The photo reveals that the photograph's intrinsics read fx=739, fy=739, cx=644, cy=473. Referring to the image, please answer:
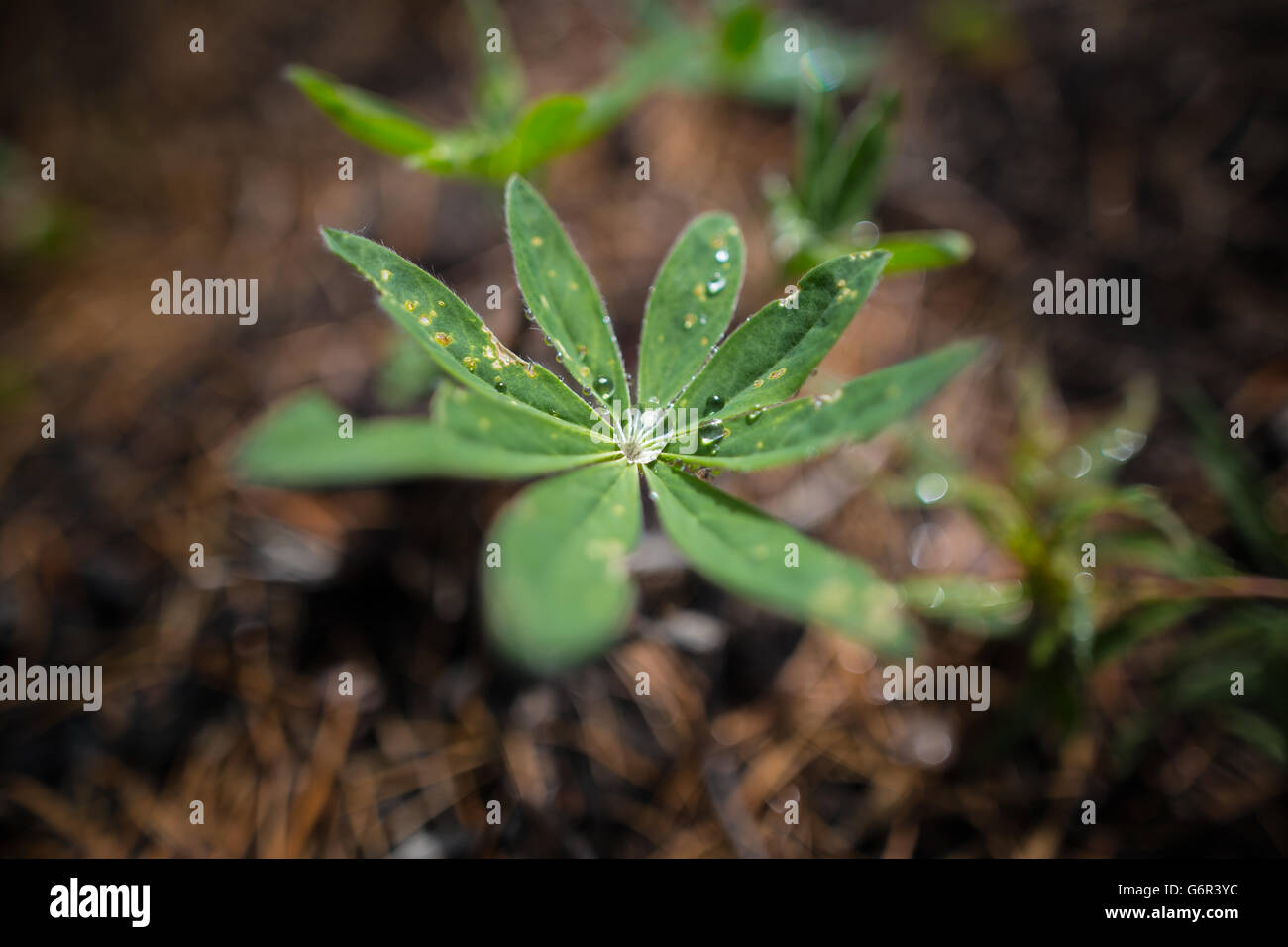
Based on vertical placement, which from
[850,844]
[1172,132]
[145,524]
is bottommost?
[850,844]

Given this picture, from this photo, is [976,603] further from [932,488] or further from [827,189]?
[827,189]

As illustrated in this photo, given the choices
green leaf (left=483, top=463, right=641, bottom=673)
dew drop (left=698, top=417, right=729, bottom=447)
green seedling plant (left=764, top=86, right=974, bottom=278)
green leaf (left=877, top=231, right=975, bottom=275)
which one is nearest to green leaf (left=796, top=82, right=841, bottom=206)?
green seedling plant (left=764, top=86, right=974, bottom=278)

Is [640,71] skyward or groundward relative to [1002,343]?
skyward

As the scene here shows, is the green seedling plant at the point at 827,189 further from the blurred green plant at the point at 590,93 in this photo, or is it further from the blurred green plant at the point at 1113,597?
the blurred green plant at the point at 1113,597

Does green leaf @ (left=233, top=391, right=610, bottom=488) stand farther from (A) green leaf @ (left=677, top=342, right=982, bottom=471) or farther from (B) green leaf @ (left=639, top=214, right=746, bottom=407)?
(A) green leaf @ (left=677, top=342, right=982, bottom=471)

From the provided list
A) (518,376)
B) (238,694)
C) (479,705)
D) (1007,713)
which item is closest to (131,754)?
(238,694)

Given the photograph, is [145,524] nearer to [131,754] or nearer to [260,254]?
[131,754]

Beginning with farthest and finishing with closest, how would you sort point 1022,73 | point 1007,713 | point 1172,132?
point 1022,73 < point 1172,132 < point 1007,713
